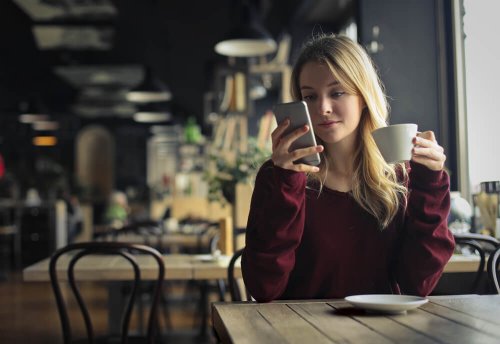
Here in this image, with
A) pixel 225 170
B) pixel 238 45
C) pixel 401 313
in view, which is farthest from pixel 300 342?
pixel 238 45

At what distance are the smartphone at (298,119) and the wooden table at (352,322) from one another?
1.09 feet

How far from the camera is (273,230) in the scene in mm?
1586

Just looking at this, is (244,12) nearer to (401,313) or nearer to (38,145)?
(401,313)

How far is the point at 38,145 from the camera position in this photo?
1903 cm

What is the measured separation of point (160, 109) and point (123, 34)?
3281 mm

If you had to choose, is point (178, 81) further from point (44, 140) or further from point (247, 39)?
point (247, 39)

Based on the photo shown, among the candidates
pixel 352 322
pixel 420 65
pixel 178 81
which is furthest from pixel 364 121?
pixel 178 81

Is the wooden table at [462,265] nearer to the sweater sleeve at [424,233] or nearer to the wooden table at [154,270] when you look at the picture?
the wooden table at [154,270]

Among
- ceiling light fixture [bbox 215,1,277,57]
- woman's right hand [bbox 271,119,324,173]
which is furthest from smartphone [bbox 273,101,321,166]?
ceiling light fixture [bbox 215,1,277,57]

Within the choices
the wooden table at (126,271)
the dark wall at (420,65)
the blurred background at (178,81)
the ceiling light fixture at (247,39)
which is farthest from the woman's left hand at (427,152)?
the ceiling light fixture at (247,39)

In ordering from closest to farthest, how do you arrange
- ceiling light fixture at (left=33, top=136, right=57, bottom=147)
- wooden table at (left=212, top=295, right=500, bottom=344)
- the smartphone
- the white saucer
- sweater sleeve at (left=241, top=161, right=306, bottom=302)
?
wooden table at (left=212, top=295, right=500, bottom=344)
the white saucer
the smartphone
sweater sleeve at (left=241, top=161, right=306, bottom=302)
ceiling light fixture at (left=33, top=136, right=57, bottom=147)

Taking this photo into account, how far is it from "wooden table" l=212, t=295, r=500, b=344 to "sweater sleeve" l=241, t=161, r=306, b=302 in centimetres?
11

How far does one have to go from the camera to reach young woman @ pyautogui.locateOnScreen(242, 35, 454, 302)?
1.60m

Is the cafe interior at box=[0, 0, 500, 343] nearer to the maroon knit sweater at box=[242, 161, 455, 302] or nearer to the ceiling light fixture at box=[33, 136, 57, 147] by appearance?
the maroon knit sweater at box=[242, 161, 455, 302]
